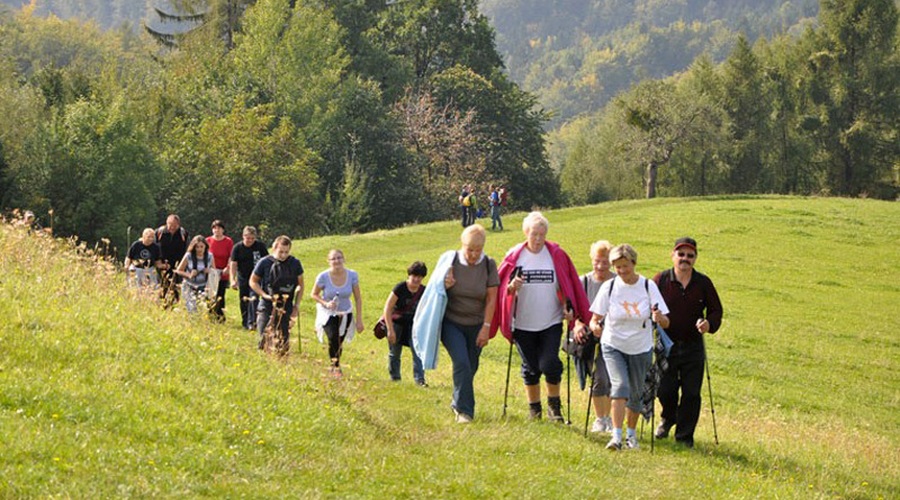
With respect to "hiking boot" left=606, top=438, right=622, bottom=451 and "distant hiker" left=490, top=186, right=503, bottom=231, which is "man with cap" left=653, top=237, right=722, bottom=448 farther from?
"distant hiker" left=490, top=186, right=503, bottom=231

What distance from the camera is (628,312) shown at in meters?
11.4

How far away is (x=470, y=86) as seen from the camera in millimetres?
70750

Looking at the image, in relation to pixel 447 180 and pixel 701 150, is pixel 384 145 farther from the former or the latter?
pixel 701 150

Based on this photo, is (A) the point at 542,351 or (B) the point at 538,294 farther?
(A) the point at 542,351

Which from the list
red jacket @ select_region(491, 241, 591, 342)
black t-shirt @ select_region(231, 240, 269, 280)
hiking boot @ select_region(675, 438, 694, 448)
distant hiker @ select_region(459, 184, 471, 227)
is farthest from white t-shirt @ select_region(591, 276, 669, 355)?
distant hiker @ select_region(459, 184, 471, 227)

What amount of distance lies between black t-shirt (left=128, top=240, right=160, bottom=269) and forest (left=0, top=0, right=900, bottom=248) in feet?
94.9

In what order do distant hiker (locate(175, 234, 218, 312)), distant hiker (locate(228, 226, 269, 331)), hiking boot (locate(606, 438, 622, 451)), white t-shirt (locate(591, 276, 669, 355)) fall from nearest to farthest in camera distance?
hiking boot (locate(606, 438, 622, 451)) → white t-shirt (locate(591, 276, 669, 355)) → distant hiker (locate(228, 226, 269, 331)) → distant hiker (locate(175, 234, 218, 312))

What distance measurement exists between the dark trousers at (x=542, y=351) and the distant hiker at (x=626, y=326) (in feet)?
1.98

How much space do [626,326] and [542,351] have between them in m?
1.11

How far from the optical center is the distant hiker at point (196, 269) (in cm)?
1888

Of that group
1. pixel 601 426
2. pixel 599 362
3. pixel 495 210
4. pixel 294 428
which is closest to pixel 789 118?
pixel 495 210

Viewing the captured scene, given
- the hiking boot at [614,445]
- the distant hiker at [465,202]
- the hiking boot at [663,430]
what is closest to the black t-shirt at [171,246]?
the hiking boot at [663,430]

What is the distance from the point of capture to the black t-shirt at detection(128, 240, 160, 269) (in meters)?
19.4

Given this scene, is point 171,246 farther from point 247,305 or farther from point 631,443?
point 631,443
